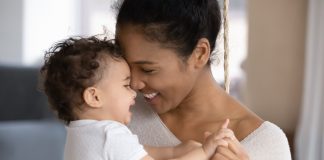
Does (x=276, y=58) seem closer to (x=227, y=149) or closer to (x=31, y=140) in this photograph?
(x=31, y=140)

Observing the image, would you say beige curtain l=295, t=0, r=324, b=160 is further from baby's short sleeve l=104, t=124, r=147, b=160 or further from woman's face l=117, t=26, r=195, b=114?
baby's short sleeve l=104, t=124, r=147, b=160

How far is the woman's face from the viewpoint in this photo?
3.76ft

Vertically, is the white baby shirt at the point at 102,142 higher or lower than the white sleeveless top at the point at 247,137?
higher

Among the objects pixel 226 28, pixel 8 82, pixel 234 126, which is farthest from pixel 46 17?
pixel 234 126

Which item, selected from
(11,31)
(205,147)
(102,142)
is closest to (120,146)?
(102,142)

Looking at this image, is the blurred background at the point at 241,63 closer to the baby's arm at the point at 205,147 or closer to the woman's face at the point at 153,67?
the woman's face at the point at 153,67

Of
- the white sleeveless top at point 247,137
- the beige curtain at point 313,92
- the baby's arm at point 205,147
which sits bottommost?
the beige curtain at point 313,92

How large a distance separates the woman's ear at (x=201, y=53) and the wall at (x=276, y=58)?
7.76 ft

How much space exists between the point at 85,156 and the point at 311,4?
8.36ft

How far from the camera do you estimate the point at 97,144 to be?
1.02 meters

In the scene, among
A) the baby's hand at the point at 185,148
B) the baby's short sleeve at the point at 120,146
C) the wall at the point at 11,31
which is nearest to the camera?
the baby's short sleeve at the point at 120,146

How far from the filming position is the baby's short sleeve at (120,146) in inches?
Result: 39.6

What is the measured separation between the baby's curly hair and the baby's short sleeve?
0.09 meters

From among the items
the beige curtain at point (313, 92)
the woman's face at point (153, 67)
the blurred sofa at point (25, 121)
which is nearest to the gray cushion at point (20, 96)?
the blurred sofa at point (25, 121)
